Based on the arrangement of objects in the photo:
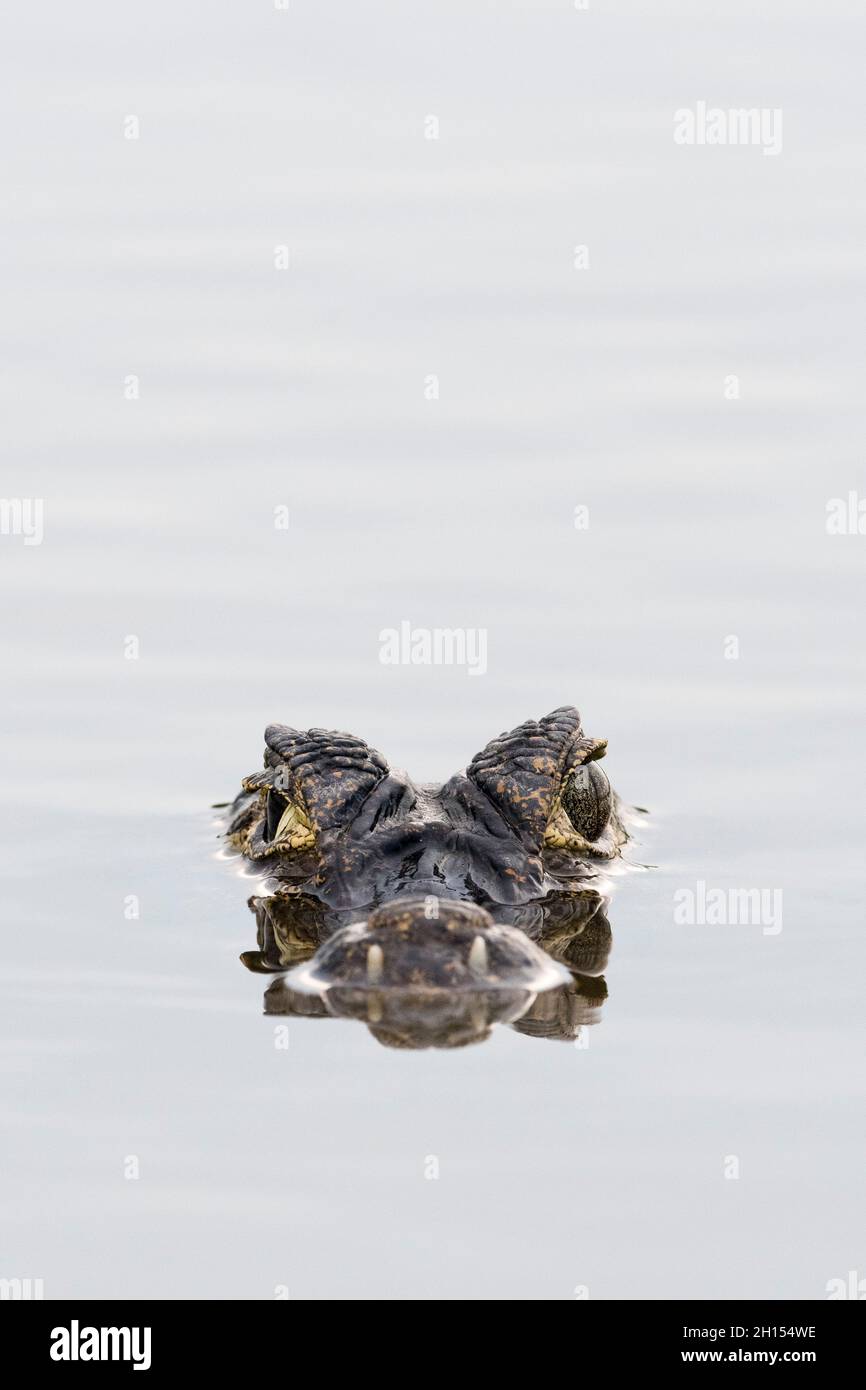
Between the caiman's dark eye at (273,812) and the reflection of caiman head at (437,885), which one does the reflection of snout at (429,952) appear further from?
the caiman's dark eye at (273,812)

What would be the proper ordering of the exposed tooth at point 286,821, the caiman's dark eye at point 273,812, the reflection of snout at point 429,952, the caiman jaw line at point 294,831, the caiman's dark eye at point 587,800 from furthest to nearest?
the caiman's dark eye at point 587,800 < the caiman's dark eye at point 273,812 < the exposed tooth at point 286,821 < the caiman jaw line at point 294,831 < the reflection of snout at point 429,952

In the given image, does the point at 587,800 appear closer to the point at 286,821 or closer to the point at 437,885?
the point at 286,821

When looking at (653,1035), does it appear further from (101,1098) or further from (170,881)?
(170,881)

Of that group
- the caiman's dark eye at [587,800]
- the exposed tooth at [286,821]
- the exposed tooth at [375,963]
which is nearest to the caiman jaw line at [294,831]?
the exposed tooth at [286,821]

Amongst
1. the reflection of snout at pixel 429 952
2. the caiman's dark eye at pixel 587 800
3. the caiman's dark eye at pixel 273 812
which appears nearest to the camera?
the reflection of snout at pixel 429 952

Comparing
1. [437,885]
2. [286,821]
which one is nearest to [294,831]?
[286,821]

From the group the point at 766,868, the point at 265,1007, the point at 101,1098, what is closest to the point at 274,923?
the point at 265,1007
